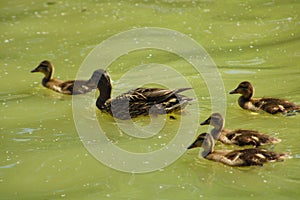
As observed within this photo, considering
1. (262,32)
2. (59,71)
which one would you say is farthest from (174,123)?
(262,32)

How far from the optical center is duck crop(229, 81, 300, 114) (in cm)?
592

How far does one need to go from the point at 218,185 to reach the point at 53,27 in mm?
5106

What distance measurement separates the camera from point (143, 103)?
20.6 feet

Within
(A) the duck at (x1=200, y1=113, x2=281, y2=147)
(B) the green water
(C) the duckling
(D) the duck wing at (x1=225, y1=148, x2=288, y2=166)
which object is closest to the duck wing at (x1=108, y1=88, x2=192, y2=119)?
(B) the green water

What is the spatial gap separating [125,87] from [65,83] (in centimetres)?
64

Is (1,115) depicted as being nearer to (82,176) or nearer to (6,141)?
(6,141)

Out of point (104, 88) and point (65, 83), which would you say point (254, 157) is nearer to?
point (104, 88)

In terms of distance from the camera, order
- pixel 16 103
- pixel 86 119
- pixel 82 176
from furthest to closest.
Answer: pixel 16 103 < pixel 86 119 < pixel 82 176

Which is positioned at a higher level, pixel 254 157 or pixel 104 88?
pixel 104 88

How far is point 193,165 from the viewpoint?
5.13 m

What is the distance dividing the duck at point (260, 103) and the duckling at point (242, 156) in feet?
3.08

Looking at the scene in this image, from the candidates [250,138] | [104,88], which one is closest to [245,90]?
[250,138]

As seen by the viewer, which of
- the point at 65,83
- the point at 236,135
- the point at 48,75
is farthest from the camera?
the point at 48,75

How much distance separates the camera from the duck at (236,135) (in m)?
5.31
